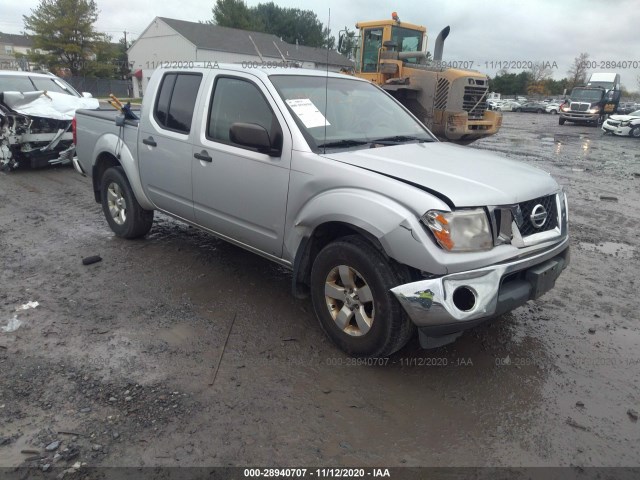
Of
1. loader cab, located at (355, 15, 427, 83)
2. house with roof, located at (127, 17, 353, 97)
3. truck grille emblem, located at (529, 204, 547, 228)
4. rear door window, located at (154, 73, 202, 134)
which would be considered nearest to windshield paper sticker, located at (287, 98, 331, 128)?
rear door window, located at (154, 73, 202, 134)

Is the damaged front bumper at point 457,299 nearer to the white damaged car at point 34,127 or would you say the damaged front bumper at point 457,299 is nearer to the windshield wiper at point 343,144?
the windshield wiper at point 343,144

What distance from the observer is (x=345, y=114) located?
13.0 feet

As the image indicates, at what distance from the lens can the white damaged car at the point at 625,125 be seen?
23094 millimetres

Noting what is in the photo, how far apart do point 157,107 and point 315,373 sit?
10.0 feet

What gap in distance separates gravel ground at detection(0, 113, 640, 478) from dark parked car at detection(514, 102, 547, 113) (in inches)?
2080

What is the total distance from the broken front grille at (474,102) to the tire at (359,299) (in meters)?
9.84

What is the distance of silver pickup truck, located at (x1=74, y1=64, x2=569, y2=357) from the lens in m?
2.79

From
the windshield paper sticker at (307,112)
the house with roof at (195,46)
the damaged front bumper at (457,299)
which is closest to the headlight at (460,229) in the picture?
the damaged front bumper at (457,299)

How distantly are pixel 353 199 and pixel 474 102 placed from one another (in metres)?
10.5

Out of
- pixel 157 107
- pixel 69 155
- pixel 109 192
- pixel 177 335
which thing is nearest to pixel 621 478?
pixel 177 335

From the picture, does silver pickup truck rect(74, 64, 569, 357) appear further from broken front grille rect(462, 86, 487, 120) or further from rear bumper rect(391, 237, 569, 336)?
broken front grille rect(462, 86, 487, 120)

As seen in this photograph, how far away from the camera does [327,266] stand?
3295mm

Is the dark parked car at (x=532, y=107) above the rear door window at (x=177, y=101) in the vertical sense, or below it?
above

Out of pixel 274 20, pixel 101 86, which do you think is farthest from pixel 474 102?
pixel 274 20
